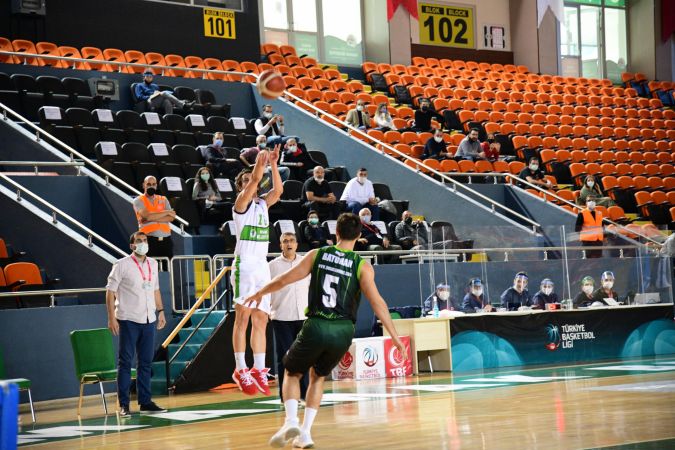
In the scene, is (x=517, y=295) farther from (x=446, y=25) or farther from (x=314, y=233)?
(x=446, y=25)

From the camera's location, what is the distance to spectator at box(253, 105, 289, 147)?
21.8 meters

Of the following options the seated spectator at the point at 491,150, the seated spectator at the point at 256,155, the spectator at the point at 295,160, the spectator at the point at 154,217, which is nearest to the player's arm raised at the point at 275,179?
the spectator at the point at 154,217

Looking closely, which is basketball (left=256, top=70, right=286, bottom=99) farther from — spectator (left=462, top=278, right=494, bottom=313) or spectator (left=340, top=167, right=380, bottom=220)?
spectator (left=340, top=167, right=380, bottom=220)

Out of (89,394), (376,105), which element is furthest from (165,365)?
(376,105)

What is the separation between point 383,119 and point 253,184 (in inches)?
602

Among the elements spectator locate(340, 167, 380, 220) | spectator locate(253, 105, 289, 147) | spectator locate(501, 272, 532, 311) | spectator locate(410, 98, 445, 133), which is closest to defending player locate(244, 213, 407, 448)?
spectator locate(501, 272, 532, 311)

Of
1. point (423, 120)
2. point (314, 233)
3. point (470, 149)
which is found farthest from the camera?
point (423, 120)

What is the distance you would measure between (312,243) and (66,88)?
23.1 ft

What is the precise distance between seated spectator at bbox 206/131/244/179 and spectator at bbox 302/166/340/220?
5.17 ft

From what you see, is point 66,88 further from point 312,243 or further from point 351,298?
point 351,298

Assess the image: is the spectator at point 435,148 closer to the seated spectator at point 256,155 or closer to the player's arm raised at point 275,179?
the seated spectator at point 256,155

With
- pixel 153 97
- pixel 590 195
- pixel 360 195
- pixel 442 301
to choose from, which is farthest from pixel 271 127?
pixel 442 301

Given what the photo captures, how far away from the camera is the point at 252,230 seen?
35.2ft

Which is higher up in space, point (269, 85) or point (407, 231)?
point (269, 85)
